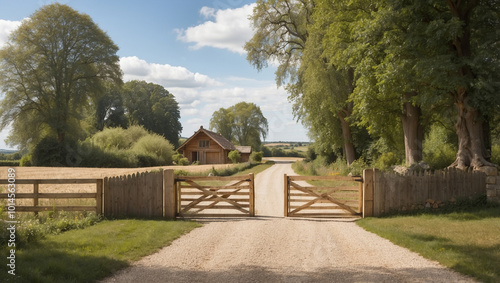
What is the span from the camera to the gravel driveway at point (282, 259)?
689cm

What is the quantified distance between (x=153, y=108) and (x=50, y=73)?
1483 inches

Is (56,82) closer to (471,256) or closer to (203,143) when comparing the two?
(203,143)

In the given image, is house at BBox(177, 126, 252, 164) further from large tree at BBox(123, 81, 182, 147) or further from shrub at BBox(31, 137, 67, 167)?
shrub at BBox(31, 137, 67, 167)

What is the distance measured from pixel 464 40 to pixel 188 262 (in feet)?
53.0

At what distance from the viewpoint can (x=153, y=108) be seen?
8125 centimetres

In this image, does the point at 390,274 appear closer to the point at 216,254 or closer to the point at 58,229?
the point at 216,254

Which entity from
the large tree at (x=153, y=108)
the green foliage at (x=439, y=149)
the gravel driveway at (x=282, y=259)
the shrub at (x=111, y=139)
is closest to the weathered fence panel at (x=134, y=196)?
the gravel driveway at (x=282, y=259)

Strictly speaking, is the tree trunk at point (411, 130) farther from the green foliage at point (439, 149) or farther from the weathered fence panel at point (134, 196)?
the weathered fence panel at point (134, 196)

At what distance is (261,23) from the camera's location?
110 feet

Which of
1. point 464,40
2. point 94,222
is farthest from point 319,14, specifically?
point 94,222

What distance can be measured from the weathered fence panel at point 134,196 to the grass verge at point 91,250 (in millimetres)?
965

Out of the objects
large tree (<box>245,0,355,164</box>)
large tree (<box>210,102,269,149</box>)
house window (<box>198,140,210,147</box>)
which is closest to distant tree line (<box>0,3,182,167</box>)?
house window (<box>198,140,210,147</box>)

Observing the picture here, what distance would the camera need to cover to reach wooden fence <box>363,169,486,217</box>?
13.5m

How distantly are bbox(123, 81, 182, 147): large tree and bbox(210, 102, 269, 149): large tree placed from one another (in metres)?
13.2
